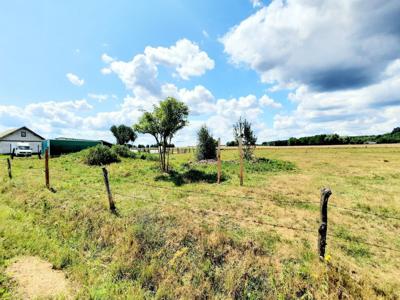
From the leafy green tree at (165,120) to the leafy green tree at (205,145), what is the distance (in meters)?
7.52

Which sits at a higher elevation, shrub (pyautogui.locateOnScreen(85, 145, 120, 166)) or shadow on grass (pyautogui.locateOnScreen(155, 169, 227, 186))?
shrub (pyautogui.locateOnScreen(85, 145, 120, 166))

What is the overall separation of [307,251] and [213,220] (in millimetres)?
2781

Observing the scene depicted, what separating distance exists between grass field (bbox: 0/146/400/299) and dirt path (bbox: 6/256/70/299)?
0.58 ft

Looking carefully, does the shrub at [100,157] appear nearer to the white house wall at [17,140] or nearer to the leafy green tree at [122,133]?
the white house wall at [17,140]

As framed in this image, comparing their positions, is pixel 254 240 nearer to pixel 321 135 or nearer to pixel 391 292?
pixel 391 292

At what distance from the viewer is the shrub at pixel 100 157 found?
23748 mm

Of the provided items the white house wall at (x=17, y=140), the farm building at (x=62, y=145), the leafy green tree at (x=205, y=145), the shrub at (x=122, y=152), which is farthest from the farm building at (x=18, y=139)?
the leafy green tree at (x=205, y=145)

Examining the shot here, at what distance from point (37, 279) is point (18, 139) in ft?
173

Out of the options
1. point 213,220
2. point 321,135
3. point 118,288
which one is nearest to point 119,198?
point 213,220

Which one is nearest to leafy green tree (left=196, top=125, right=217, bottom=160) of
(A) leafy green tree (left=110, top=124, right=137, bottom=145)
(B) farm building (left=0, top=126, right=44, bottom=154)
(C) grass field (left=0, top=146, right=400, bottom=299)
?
(C) grass field (left=0, top=146, right=400, bottom=299)

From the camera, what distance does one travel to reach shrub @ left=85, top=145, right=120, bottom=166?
77.9ft

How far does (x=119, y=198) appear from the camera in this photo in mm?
9570

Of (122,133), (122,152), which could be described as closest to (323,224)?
(122,152)

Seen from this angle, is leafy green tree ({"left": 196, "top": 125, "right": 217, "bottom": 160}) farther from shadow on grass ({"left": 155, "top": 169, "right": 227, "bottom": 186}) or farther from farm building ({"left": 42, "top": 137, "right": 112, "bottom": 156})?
farm building ({"left": 42, "top": 137, "right": 112, "bottom": 156})
